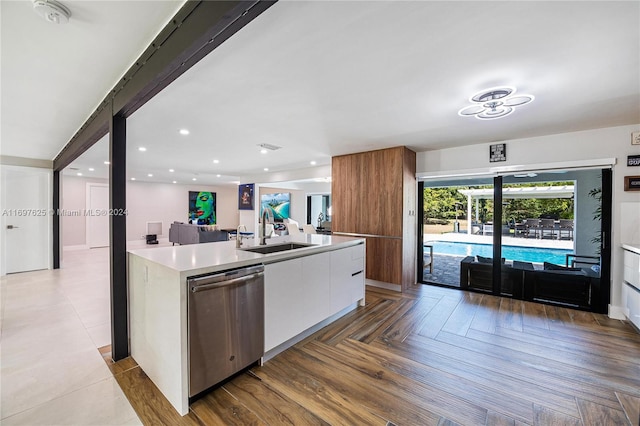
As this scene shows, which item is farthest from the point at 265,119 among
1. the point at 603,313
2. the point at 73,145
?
the point at 603,313

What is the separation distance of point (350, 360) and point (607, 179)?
3935mm

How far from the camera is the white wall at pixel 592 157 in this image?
3.24 metres

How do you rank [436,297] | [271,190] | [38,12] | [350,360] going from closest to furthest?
[38,12], [350,360], [436,297], [271,190]

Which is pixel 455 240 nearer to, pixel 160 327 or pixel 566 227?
pixel 566 227

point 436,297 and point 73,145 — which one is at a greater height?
point 73,145

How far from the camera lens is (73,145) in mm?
3961

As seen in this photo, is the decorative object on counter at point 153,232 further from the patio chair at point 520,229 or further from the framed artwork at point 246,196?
the patio chair at point 520,229

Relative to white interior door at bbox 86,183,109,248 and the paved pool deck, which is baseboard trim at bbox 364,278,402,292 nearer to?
the paved pool deck

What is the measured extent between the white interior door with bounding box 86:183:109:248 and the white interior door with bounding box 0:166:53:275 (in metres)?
3.30

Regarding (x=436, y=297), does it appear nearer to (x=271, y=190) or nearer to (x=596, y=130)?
(x=596, y=130)

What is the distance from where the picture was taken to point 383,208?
14.8 ft

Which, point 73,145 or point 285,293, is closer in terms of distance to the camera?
point 285,293

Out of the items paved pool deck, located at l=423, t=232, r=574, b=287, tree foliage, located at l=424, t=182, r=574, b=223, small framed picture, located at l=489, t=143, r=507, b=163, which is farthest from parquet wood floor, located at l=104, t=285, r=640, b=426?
small framed picture, located at l=489, t=143, r=507, b=163

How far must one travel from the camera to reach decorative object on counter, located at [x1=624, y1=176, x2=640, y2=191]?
10.4ft
